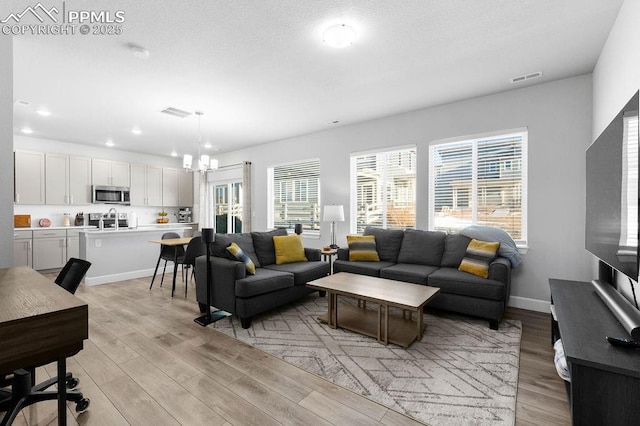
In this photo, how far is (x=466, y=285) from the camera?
3117 millimetres

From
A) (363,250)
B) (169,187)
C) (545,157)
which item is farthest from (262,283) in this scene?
(169,187)

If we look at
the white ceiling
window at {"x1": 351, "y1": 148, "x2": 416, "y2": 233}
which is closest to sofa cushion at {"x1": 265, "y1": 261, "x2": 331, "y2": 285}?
window at {"x1": 351, "y1": 148, "x2": 416, "y2": 233}

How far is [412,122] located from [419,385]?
144 inches

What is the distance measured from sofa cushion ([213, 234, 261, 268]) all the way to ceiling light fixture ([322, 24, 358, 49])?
244 centimetres

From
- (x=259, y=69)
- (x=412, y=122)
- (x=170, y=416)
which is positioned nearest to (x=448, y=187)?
(x=412, y=122)

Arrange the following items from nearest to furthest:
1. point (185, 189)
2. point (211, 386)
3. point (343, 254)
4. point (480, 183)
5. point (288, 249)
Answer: point (211, 386) < point (480, 183) < point (288, 249) < point (343, 254) < point (185, 189)

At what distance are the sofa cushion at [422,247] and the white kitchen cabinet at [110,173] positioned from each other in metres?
6.53

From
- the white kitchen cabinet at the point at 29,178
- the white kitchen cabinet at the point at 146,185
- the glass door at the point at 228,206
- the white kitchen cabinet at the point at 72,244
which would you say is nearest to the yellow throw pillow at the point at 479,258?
the glass door at the point at 228,206

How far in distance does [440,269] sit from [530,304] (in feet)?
3.86

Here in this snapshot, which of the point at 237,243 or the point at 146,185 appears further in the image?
the point at 146,185

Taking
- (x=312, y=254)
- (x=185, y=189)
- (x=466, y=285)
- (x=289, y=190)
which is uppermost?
(x=185, y=189)

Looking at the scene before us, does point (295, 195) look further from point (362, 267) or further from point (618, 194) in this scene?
point (618, 194)

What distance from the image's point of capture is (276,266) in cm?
394

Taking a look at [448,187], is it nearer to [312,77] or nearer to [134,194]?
[312,77]
